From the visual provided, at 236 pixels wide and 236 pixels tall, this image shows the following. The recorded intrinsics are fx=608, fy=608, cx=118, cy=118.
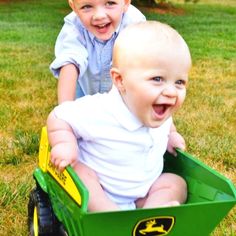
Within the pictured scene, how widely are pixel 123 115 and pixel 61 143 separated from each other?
235 millimetres

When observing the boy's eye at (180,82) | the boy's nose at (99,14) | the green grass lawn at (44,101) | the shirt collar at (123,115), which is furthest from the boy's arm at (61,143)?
the green grass lawn at (44,101)

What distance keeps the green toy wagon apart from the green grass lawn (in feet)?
1.37

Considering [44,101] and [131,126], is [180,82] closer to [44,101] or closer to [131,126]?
[131,126]

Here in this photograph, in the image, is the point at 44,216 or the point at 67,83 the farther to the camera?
the point at 67,83

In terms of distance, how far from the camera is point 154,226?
1.82m

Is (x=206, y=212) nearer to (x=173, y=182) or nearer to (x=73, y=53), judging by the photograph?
(x=173, y=182)

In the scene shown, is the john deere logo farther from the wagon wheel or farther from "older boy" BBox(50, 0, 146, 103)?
"older boy" BBox(50, 0, 146, 103)

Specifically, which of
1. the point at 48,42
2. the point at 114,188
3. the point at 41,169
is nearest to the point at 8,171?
the point at 41,169

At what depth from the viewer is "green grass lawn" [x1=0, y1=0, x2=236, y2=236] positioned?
304 centimetres

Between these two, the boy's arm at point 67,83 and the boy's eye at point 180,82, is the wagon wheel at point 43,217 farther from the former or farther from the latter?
the boy's eye at point 180,82

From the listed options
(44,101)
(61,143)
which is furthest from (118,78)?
(44,101)

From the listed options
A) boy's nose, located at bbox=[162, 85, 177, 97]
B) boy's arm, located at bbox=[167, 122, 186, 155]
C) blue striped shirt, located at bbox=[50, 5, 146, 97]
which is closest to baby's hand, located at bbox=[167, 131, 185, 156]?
boy's arm, located at bbox=[167, 122, 186, 155]

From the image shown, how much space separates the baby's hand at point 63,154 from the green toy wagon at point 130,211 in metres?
0.03

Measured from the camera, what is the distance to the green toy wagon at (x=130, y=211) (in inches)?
68.9
